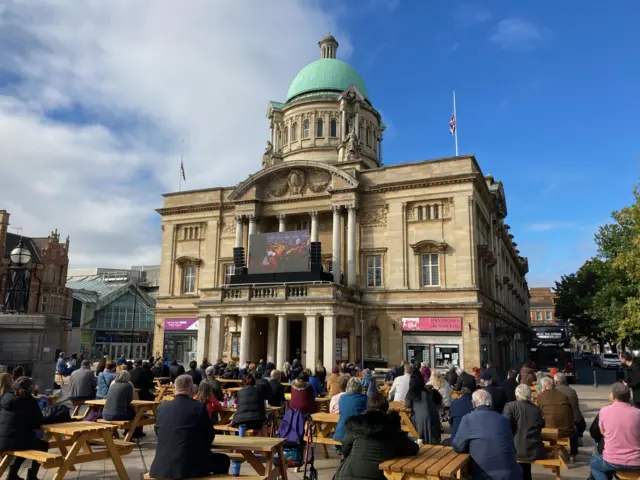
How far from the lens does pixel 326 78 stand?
156 ft

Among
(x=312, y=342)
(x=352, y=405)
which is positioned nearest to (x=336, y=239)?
(x=312, y=342)

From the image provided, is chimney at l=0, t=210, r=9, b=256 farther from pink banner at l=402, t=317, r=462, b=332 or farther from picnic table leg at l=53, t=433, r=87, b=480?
picnic table leg at l=53, t=433, r=87, b=480

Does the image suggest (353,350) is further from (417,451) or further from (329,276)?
(417,451)

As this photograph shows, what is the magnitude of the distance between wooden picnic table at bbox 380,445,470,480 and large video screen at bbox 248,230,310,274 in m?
26.5

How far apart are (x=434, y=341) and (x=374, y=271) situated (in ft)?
20.4

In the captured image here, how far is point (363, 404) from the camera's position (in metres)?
9.21

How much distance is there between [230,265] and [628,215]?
2694 cm

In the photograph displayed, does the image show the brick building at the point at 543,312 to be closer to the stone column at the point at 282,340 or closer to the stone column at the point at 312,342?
the stone column at the point at 312,342

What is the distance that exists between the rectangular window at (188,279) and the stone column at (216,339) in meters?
7.83

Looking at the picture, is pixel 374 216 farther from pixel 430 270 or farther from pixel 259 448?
pixel 259 448

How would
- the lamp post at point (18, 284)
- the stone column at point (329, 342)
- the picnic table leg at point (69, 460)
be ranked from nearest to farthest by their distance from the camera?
the picnic table leg at point (69, 460), the lamp post at point (18, 284), the stone column at point (329, 342)

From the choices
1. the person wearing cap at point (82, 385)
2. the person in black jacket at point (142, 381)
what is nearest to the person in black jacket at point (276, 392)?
the person in black jacket at point (142, 381)

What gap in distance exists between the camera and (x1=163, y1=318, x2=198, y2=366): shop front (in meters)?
39.3

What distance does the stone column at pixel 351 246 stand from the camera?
33875 millimetres
